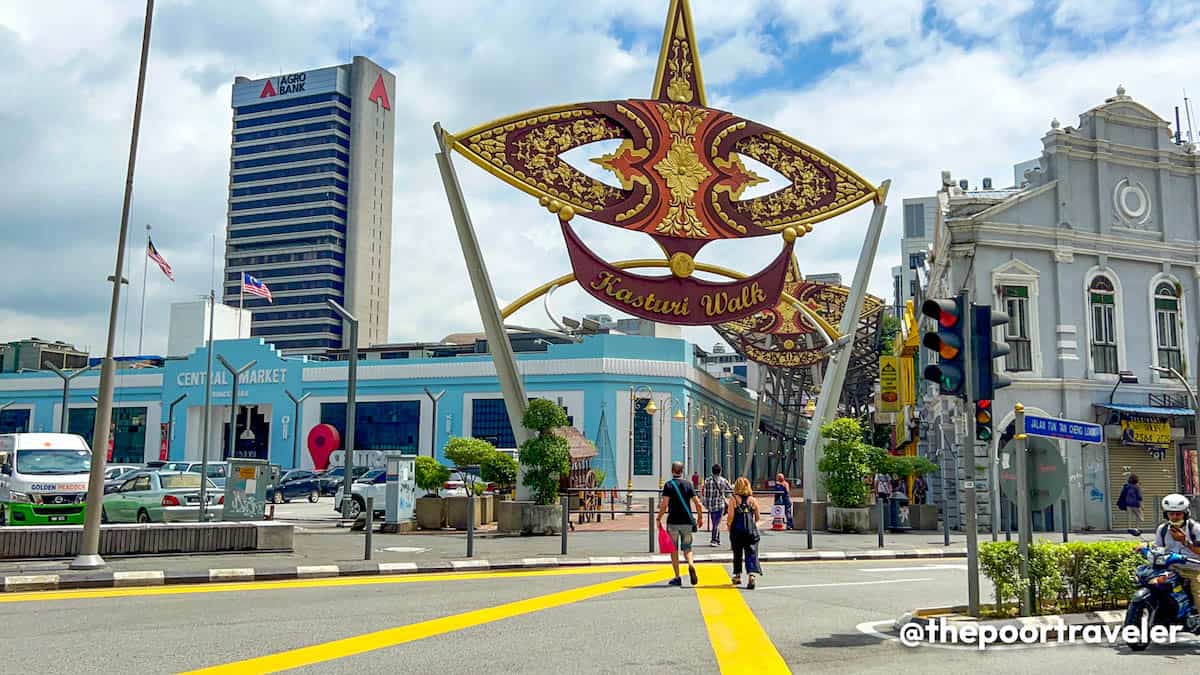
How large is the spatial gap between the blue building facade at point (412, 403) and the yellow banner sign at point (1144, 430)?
91.8ft

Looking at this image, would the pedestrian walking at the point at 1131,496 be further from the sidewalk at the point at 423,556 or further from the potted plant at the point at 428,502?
the potted plant at the point at 428,502

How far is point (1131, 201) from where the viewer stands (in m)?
30.2

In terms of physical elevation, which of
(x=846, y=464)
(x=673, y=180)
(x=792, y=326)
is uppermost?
(x=673, y=180)

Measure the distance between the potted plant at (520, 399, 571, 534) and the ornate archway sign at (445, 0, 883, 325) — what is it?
3.29 m

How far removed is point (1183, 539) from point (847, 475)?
56.1 ft

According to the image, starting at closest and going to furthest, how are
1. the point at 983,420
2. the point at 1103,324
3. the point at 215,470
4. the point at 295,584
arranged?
the point at 983,420 → the point at 295,584 → the point at 1103,324 → the point at 215,470

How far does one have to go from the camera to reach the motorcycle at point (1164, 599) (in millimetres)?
9164

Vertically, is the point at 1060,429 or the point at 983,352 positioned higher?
the point at 983,352

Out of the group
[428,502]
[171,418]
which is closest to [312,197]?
[171,418]

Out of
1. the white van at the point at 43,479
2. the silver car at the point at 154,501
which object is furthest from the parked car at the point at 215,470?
the white van at the point at 43,479

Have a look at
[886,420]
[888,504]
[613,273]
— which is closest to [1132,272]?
[888,504]

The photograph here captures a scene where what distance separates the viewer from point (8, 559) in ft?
52.3

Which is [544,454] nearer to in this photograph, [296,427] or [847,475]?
[847,475]

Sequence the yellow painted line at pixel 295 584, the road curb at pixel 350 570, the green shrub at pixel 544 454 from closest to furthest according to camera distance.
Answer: the yellow painted line at pixel 295 584, the road curb at pixel 350 570, the green shrub at pixel 544 454
